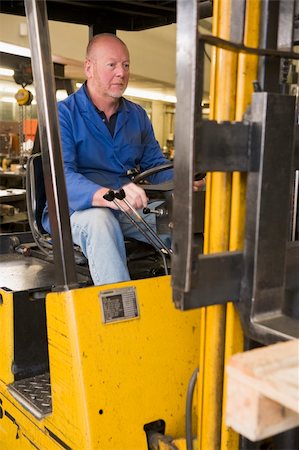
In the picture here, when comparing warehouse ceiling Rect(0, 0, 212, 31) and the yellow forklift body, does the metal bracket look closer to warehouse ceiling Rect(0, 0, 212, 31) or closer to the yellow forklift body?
the yellow forklift body

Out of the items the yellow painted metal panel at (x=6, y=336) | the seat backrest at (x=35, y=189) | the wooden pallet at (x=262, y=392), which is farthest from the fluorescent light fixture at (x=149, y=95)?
the wooden pallet at (x=262, y=392)

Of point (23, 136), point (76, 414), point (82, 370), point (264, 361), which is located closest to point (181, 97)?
point (264, 361)

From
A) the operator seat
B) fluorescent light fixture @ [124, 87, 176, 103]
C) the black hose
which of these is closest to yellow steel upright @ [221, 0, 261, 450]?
the black hose

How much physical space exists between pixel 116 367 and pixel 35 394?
0.56 metres

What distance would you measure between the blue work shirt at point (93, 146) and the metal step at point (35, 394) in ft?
2.51

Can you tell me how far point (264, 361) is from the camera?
3.24 ft

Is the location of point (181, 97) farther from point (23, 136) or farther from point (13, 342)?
point (23, 136)

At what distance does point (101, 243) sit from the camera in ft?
7.52

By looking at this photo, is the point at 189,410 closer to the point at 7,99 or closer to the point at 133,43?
the point at 133,43

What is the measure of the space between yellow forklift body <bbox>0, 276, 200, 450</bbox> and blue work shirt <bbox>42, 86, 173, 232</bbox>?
66 cm

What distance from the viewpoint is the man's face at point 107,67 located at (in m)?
2.76

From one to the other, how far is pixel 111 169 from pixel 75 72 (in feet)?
29.2

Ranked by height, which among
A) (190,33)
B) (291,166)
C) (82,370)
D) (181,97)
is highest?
(190,33)

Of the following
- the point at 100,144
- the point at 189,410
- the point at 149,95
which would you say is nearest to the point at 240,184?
the point at 189,410
